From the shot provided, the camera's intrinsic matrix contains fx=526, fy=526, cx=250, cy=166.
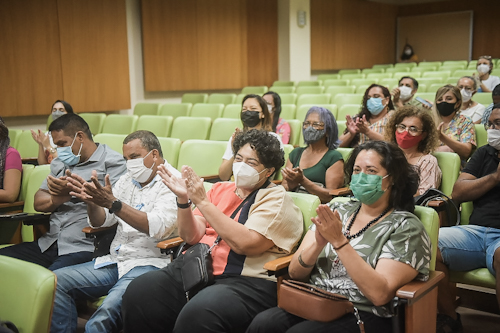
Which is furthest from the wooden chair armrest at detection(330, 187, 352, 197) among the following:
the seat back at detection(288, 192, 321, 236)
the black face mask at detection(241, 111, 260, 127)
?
the black face mask at detection(241, 111, 260, 127)

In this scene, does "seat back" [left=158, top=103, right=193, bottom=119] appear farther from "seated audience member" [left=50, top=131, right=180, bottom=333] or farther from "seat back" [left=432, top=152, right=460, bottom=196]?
"seat back" [left=432, top=152, right=460, bottom=196]

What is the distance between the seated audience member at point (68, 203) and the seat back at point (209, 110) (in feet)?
11.4

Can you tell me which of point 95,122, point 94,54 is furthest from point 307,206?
point 94,54

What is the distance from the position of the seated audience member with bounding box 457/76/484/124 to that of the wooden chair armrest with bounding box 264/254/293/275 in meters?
3.45

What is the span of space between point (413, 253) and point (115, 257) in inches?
59.5

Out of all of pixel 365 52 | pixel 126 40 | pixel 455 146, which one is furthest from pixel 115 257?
pixel 365 52

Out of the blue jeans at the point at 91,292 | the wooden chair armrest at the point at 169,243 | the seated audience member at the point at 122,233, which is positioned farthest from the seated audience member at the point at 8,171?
the wooden chair armrest at the point at 169,243

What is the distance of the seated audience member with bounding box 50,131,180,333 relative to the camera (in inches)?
93.7

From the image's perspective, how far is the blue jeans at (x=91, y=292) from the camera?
2.33 meters

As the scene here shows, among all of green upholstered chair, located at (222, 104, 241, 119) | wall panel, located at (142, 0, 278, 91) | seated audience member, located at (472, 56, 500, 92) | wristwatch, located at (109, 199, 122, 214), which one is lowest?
wristwatch, located at (109, 199, 122, 214)

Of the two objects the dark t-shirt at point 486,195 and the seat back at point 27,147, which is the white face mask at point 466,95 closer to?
the dark t-shirt at point 486,195

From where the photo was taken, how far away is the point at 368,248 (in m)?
2.04

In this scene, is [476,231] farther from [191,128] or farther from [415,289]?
[191,128]

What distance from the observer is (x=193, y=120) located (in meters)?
5.40
